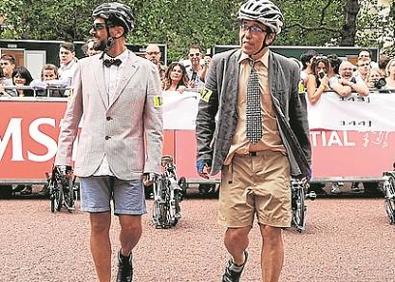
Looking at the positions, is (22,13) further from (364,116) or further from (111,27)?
(111,27)

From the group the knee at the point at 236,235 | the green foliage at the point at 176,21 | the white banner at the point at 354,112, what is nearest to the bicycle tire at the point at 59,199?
the white banner at the point at 354,112

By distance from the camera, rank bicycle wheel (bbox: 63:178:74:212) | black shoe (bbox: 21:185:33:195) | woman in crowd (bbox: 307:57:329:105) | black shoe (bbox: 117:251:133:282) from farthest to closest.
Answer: black shoe (bbox: 21:185:33:195) → woman in crowd (bbox: 307:57:329:105) → bicycle wheel (bbox: 63:178:74:212) → black shoe (bbox: 117:251:133:282)

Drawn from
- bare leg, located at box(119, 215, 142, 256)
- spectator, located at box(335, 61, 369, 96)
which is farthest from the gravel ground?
spectator, located at box(335, 61, 369, 96)

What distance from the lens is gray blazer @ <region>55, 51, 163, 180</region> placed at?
6.34m

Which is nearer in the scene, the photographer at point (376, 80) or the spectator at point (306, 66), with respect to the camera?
the spectator at point (306, 66)

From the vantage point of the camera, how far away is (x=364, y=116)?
12797 mm

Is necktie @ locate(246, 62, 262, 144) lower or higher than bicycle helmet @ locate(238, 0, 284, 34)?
lower

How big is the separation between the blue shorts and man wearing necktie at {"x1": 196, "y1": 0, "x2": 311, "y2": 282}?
20.9 inches

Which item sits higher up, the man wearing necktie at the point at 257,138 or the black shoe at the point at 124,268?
the man wearing necktie at the point at 257,138

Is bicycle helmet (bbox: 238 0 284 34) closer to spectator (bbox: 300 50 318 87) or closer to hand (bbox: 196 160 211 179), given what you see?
hand (bbox: 196 160 211 179)

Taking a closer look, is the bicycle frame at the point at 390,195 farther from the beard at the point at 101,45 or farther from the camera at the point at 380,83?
the beard at the point at 101,45

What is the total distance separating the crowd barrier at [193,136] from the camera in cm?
1226

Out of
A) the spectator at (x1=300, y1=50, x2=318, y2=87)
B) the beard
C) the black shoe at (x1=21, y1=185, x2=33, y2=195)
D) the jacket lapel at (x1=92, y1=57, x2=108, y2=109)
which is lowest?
the black shoe at (x1=21, y1=185, x2=33, y2=195)

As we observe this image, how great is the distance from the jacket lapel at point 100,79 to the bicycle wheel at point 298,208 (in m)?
3.97
